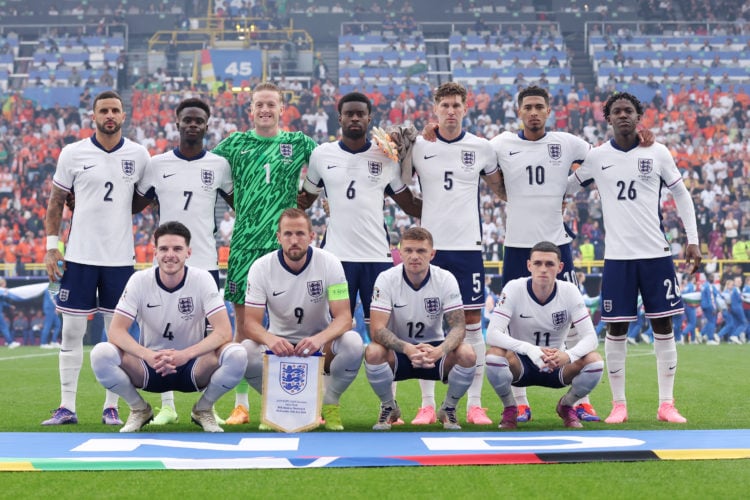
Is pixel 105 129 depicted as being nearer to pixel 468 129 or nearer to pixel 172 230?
pixel 172 230

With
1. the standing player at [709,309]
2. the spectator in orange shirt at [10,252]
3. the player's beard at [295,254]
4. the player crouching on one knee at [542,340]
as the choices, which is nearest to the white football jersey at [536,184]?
the player crouching on one knee at [542,340]

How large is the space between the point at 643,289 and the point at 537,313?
1.10 metres

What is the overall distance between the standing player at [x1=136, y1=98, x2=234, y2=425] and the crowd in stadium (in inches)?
577

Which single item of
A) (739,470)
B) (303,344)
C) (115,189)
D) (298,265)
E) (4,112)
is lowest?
(739,470)

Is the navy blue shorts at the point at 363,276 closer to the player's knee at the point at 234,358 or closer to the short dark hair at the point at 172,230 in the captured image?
the player's knee at the point at 234,358

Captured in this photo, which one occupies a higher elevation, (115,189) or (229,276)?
(115,189)

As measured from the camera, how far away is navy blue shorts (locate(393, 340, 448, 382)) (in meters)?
6.75

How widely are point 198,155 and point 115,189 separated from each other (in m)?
0.66

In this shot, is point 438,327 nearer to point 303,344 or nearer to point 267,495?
point 303,344

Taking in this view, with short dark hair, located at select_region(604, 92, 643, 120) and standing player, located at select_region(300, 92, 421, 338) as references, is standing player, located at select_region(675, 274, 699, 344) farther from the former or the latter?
standing player, located at select_region(300, 92, 421, 338)

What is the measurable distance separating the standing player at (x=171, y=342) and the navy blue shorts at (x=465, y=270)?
176 centimetres

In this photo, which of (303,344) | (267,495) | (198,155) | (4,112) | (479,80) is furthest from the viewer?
(479,80)

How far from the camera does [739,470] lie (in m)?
4.98

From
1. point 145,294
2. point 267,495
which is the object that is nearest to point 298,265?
point 145,294
